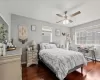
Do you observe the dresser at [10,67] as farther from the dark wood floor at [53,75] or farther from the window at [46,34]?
the window at [46,34]

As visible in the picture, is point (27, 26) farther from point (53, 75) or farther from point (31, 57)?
point (53, 75)

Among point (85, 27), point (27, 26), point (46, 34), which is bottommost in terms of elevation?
point (46, 34)

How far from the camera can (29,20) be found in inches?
154

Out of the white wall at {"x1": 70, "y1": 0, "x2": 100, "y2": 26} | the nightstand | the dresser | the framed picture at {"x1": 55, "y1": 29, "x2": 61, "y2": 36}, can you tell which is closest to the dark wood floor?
the nightstand

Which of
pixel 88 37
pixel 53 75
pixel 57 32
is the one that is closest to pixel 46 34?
pixel 57 32

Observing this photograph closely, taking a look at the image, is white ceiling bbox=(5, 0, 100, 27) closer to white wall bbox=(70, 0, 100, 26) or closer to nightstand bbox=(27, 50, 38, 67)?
white wall bbox=(70, 0, 100, 26)

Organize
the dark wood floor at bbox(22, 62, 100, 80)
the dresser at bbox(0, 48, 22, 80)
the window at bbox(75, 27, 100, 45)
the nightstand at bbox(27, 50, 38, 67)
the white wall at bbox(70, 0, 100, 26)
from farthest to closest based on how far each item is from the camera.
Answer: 1. the window at bbox(75, 27, 100, 45)
2. the nightstand at bbox(27, 50, 38, 67)
3. the white wall at bbox(70, 0, 100, 26)
4. the dark wood floor at bbox(22, 62, 100, 80)
5. the dresser at bbox(0, 48, 22, 80)

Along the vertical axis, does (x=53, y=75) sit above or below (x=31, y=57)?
below

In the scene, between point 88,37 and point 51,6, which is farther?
point 88,37

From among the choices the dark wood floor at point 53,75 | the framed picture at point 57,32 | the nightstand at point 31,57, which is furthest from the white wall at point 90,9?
the nightstand at point 31,57

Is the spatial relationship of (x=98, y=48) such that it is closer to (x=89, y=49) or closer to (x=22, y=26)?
(x=89, y=49)

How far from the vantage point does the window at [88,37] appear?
14.5ft

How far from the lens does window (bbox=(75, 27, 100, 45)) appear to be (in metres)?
4.42

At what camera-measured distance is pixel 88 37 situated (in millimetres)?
4926
